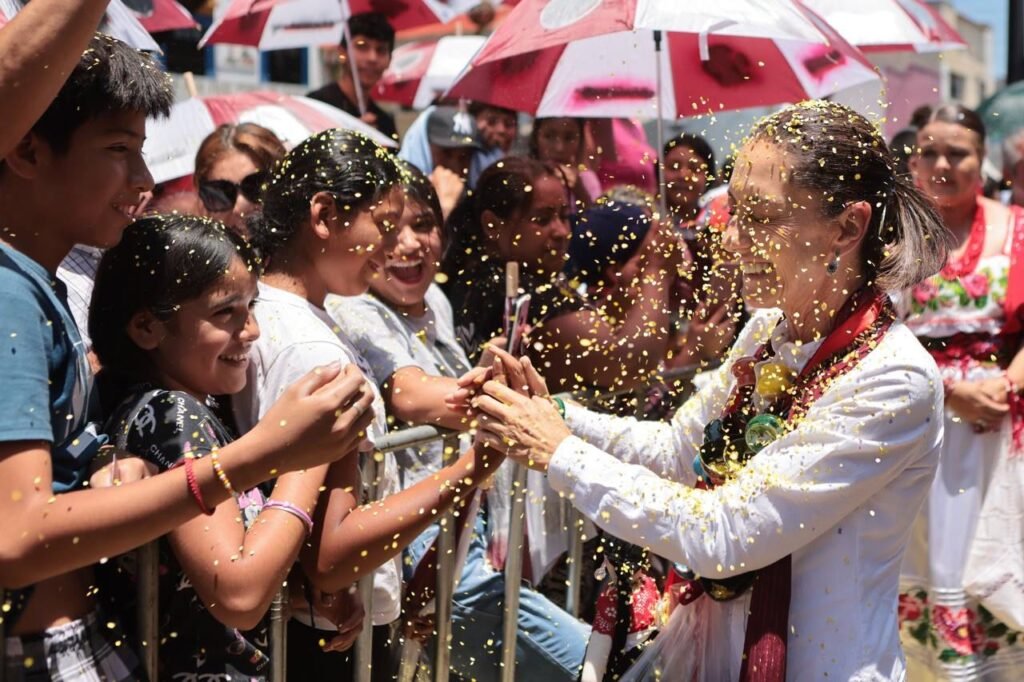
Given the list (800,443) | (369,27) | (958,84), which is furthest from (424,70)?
(958,84)

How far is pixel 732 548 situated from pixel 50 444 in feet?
4.24

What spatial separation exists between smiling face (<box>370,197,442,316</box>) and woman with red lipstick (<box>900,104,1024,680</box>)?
2.13 meters

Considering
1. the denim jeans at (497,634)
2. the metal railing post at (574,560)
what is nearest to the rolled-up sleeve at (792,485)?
the denim jeans at (497,634)

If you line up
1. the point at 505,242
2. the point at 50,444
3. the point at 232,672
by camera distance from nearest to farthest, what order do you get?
the point at 50,444
the point at 232,672
the point at 505,242

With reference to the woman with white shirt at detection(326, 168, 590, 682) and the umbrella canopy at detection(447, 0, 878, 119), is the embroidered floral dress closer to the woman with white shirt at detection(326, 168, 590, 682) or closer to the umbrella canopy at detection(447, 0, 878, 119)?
the umbrella canopy at detection(447, 0, 878, 119)

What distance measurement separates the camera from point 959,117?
5465 millimetres

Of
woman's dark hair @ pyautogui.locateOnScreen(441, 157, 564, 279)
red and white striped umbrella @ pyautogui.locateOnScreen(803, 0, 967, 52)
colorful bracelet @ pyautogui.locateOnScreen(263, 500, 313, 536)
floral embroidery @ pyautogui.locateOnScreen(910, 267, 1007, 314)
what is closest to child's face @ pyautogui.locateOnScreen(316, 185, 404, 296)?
colorful bracelet @ pyautogui.locateOnScreen(263, 500, 313, 536)

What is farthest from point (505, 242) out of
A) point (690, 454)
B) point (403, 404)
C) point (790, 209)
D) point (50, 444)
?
point (50, 444)

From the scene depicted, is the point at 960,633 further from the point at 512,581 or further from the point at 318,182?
the point at 318,182

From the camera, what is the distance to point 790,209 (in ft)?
8.86

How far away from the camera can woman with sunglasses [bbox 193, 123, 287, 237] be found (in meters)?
4.25

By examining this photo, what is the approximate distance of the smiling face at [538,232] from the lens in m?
4.59

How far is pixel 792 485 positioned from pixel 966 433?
2869 mm

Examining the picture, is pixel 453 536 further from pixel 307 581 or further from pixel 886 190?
pixel 886 190
